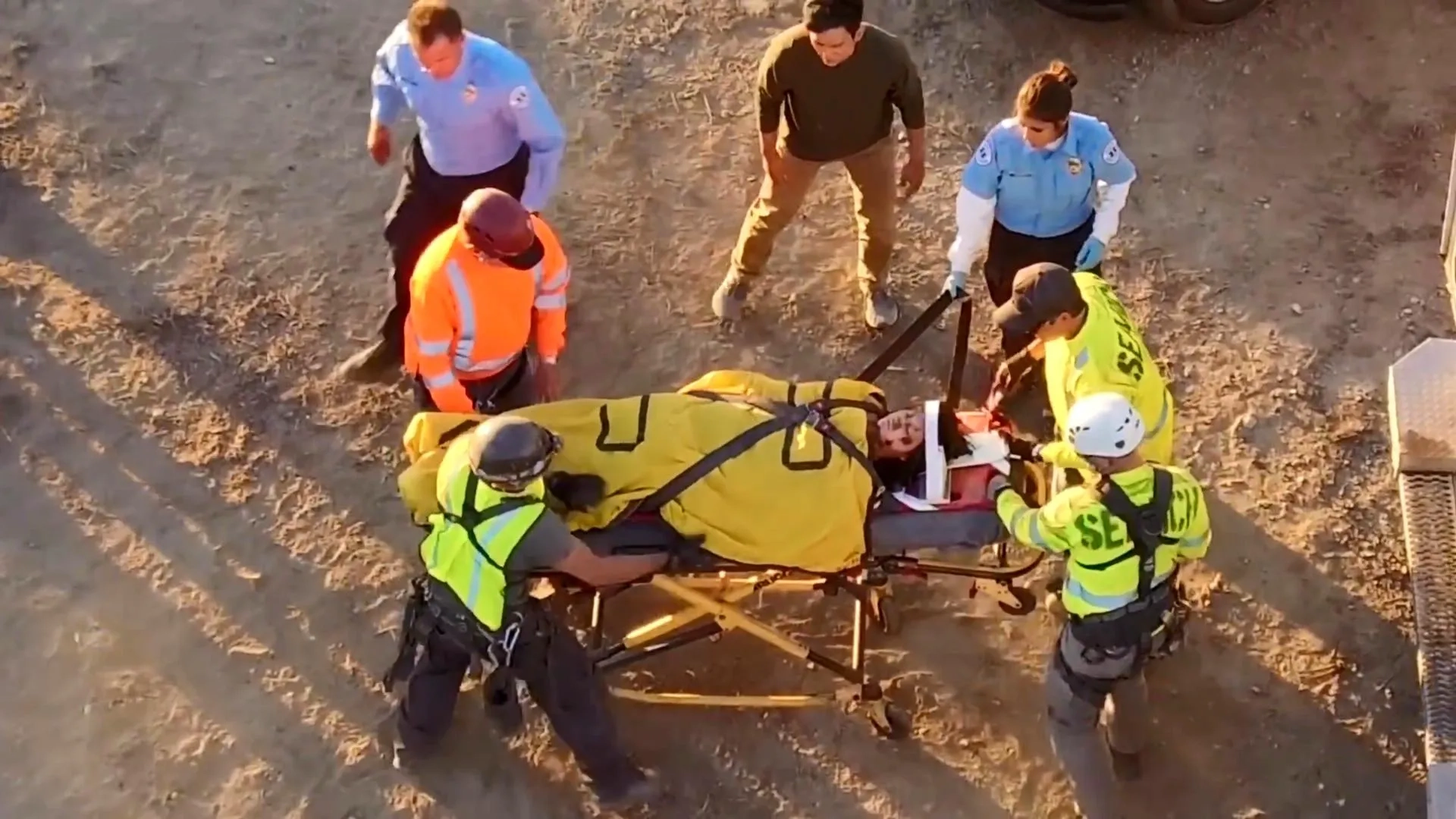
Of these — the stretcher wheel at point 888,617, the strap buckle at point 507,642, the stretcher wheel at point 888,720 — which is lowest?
the stretcher wheel at point 888,720

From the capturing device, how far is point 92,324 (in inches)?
267

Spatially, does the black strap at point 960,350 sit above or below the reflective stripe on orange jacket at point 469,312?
below

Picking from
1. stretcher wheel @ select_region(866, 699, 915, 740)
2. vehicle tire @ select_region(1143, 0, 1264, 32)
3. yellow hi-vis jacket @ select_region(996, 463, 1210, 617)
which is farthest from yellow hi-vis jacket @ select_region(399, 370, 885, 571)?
vehicle tire @ select_region(1143, 0, 1264, 32)

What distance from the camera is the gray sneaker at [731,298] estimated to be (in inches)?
262

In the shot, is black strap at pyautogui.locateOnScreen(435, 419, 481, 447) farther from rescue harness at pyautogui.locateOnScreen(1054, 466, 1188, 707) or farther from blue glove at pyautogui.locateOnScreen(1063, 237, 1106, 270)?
blue glove at pyautogui.locateOnScreen(1063, 237, 1106, 270)

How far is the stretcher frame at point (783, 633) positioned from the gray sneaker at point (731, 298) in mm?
1269

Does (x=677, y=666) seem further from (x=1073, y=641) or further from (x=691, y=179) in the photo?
(x=691, y=179)

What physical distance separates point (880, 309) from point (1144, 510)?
243 centimetres

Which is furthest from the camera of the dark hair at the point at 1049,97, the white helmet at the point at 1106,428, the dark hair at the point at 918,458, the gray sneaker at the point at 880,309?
the gray sneaker at the point at 880,309

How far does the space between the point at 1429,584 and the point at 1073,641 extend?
1.65 m

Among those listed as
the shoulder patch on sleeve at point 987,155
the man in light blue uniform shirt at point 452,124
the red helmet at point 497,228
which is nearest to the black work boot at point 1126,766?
the shoulder patch on sleeve at point 987,155

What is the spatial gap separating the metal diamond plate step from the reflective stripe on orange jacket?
314cm

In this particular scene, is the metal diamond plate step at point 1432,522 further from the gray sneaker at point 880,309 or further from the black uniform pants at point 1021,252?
the gray sneaker at point 880,309

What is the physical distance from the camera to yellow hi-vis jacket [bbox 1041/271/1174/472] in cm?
470
